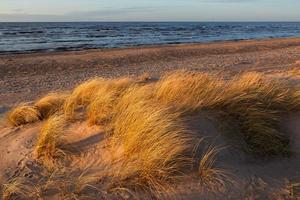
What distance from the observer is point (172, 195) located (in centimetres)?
421

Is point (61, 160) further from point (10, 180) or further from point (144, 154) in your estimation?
point (144, 154)

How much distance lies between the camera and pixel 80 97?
22.2ft

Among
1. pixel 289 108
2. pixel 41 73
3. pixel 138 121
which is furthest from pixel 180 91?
pixel 41 73

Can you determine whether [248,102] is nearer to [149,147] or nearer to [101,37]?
[149,147]

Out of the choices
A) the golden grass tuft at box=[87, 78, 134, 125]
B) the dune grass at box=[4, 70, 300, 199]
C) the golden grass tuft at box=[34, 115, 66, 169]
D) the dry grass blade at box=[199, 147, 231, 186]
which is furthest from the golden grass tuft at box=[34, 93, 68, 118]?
the dry grass blade at box=[199, 147, 231, 186]

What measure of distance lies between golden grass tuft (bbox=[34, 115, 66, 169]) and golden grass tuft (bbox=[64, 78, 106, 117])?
78 cm

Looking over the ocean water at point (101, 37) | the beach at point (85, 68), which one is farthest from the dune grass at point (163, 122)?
the ocean water at point (101, 37)

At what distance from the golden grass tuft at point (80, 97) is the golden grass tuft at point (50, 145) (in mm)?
779

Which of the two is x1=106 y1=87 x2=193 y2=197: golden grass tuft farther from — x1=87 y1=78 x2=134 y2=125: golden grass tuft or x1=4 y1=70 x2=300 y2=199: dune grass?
x1=87 y1=78 x2=134 y2=125: golden grass tuft

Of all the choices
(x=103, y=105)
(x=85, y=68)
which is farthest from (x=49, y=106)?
(x=85, y=68)

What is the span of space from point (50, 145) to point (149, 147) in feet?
4.46

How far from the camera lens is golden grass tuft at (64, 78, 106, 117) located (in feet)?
20.7

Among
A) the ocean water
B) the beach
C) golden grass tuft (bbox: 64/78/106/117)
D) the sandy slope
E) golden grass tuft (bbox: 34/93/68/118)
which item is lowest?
the ocean water

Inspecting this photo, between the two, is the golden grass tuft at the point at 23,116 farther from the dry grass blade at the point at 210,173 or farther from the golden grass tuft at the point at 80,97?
the dry grass blade at the point at 210,173
